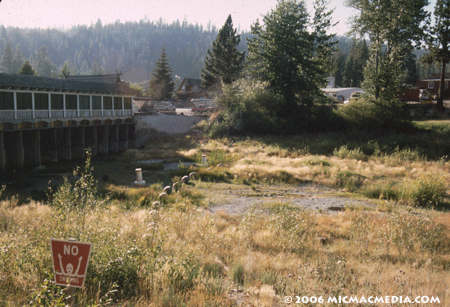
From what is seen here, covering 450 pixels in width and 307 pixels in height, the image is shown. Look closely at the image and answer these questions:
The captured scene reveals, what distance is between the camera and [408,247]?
916 cm

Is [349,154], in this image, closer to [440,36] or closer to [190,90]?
[440,36]

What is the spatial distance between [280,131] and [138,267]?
38694 mm

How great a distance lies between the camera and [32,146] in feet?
91.6

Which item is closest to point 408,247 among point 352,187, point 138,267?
point 138,267

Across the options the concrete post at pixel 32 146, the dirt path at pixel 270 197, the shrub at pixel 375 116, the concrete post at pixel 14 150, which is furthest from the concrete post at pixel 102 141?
the shrub at pixel 375 116

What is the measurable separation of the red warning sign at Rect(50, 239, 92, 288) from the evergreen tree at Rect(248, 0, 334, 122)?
4072 cm

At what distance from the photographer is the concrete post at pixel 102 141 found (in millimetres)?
36359

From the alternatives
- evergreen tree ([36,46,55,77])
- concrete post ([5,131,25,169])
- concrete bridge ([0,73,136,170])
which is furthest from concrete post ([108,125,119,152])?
evergreen tree ([36,46,55,77])

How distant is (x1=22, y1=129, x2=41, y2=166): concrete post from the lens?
27.5 metres

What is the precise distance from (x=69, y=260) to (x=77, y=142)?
101 ft

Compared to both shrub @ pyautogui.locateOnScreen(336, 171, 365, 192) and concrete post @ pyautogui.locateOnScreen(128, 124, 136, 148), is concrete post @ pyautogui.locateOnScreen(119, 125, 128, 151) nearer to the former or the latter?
concrete post @ pyautogui.locateOnScreen(128, 124, 136, 148)

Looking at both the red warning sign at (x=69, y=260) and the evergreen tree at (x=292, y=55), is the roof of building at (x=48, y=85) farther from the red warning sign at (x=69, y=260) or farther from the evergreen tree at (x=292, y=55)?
the red warning sign at (x=69, y=260)

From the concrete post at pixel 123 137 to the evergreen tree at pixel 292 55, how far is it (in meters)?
18.9

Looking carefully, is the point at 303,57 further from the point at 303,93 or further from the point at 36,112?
the point at 36,112
